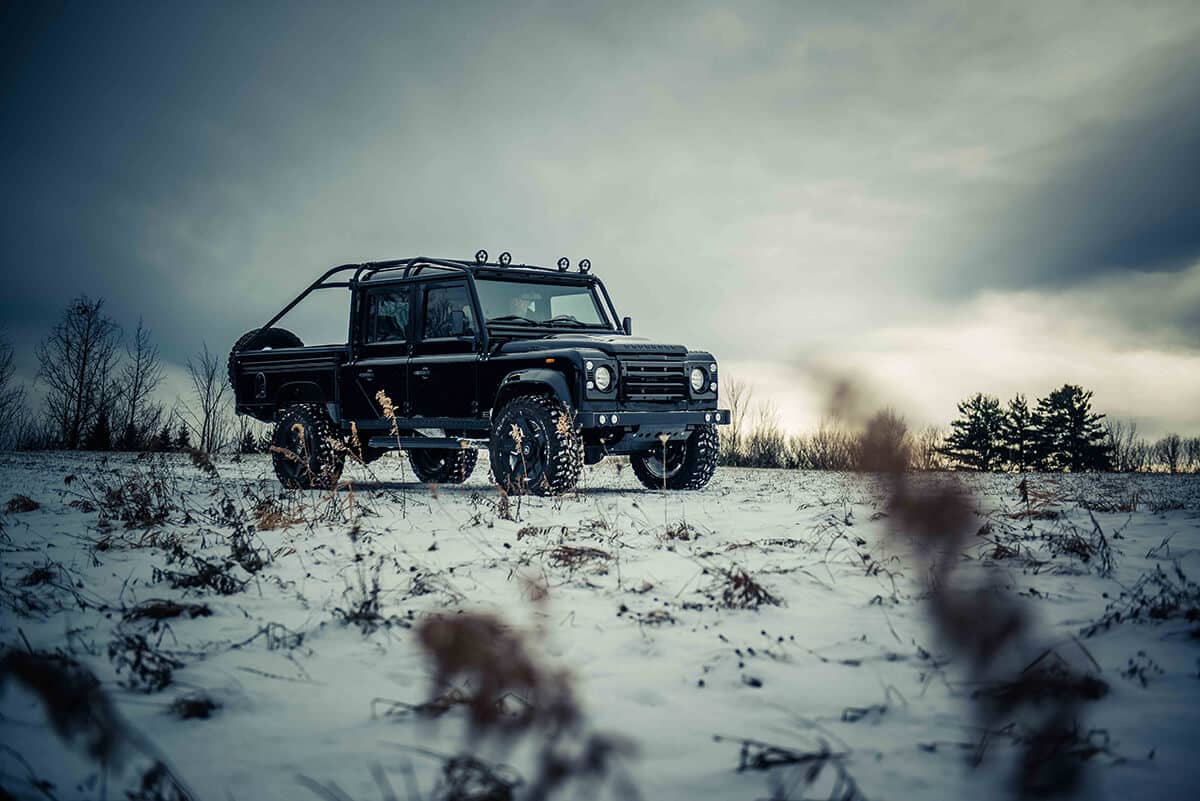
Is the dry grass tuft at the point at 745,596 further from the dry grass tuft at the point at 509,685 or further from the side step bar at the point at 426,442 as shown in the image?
the side step bar at the point at 426,442

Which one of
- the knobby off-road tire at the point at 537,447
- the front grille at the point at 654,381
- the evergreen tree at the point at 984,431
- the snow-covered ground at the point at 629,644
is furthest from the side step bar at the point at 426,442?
the evergreen tree at the point at 984,431

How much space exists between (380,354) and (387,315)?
17.6 inches

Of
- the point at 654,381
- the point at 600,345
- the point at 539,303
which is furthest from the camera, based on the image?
the point at 539,303

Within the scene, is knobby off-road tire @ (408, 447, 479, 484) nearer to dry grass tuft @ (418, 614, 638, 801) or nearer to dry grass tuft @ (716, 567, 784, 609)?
dry grass tuft @ (716, 567, 784, 609)

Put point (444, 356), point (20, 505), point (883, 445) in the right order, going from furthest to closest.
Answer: point (444, 356), point (20, 505), point (883, 445)

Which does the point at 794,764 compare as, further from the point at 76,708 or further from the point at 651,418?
the point at 651,418

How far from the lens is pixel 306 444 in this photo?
32.8 ft

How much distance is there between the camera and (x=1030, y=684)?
1.77 meters

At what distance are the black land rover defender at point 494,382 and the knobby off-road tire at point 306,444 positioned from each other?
0.02 meters

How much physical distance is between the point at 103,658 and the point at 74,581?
1500 mm

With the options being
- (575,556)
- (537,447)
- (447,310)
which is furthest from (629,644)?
(447,310)

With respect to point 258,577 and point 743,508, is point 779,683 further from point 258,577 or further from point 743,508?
point 743,508

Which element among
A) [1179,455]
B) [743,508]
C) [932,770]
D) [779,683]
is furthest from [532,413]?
[1179,455]

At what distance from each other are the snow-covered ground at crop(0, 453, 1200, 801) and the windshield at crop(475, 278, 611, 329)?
341 centimetres
